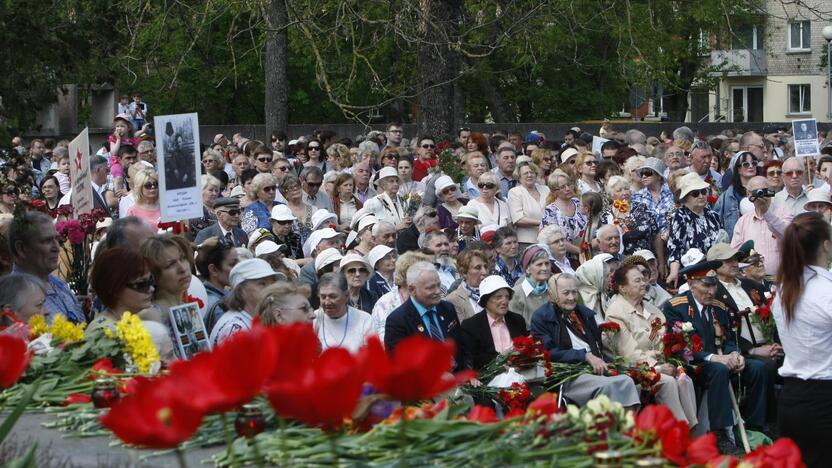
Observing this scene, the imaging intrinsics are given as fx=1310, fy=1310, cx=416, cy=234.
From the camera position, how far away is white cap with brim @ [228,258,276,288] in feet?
24.2

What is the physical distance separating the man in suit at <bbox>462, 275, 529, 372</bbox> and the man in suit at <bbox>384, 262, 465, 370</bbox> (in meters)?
0.12

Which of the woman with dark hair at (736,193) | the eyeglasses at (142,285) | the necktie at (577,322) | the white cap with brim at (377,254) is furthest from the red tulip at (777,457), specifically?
the woman with dark hair at (736,193)

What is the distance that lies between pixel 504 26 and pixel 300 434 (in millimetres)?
13495

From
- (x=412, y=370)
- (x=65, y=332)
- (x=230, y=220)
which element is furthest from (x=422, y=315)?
(x=412, y=370)

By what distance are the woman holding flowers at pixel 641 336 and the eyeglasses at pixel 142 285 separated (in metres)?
4.25

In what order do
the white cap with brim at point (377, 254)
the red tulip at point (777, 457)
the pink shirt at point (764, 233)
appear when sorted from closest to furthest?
the red tulip at point (777, 457) → the white cap with brim at point (377, 254) → the pink shirt at point (764, 233)

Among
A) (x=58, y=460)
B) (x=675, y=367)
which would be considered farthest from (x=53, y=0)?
(x=58, y=460)

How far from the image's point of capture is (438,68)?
684 inches

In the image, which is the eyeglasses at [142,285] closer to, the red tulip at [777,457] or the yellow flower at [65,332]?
the yellow flower at [65,332]

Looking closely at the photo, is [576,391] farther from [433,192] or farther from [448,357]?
[448,357]

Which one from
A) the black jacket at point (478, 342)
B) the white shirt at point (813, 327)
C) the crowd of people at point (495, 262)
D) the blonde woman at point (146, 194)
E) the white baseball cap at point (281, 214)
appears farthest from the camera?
the white baseball cap at point (281, 214)

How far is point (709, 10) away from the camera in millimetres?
17641

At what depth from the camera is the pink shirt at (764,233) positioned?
1233 cm

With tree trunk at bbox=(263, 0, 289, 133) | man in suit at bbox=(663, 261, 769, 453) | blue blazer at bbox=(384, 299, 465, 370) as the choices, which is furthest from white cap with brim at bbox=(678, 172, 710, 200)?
tree trunk at bbox=(263, 0, 289, 133)
